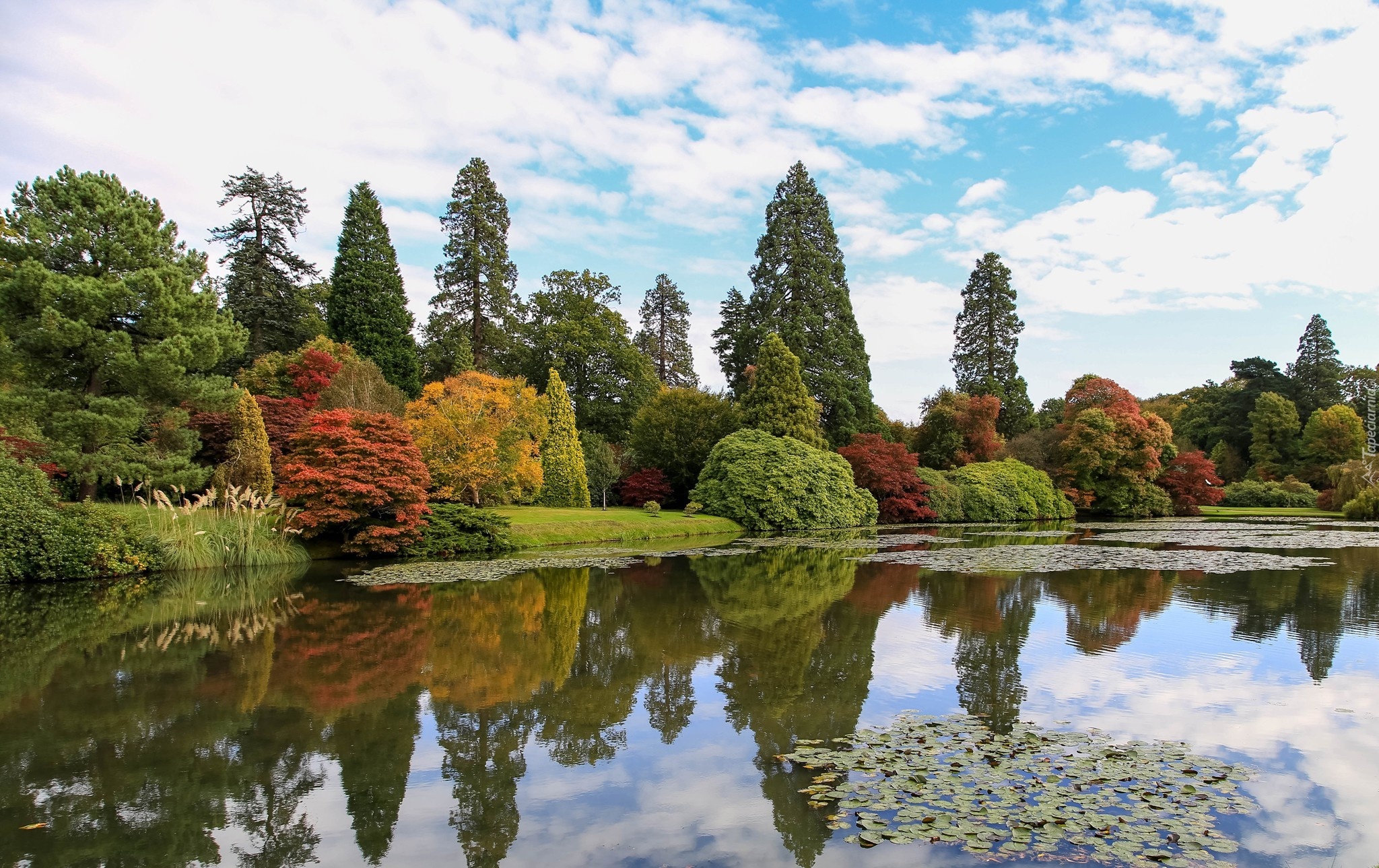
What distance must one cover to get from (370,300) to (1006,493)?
3147 centimetres

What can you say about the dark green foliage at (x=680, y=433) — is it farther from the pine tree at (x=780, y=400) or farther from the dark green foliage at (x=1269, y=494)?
the dark green foliage at (x=1269, y=494)

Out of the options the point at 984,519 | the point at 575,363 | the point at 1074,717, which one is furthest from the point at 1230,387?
the point at 1074,717

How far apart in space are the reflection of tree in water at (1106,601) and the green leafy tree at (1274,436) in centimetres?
4140

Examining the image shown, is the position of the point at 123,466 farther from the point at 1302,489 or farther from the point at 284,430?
the point at 1302,489

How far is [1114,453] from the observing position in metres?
35.0

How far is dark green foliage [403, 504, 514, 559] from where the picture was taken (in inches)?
755

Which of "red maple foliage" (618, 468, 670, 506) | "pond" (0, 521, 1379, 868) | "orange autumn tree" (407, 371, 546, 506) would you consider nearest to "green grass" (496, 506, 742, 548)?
"orange autumn tree" (407, 371, 546, 506)

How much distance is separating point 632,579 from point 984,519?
24717 millimetres

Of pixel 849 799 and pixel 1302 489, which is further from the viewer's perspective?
pixel 1302 489

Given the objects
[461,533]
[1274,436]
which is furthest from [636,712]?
[1274,436]

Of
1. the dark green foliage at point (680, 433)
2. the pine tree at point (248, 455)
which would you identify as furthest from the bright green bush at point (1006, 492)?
the pine tree at point (248, 455)

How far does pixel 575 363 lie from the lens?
1547 inches

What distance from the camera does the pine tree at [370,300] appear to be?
33.7 meters

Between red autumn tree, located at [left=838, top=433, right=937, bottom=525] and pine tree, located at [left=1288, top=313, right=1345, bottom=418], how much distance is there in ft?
111
